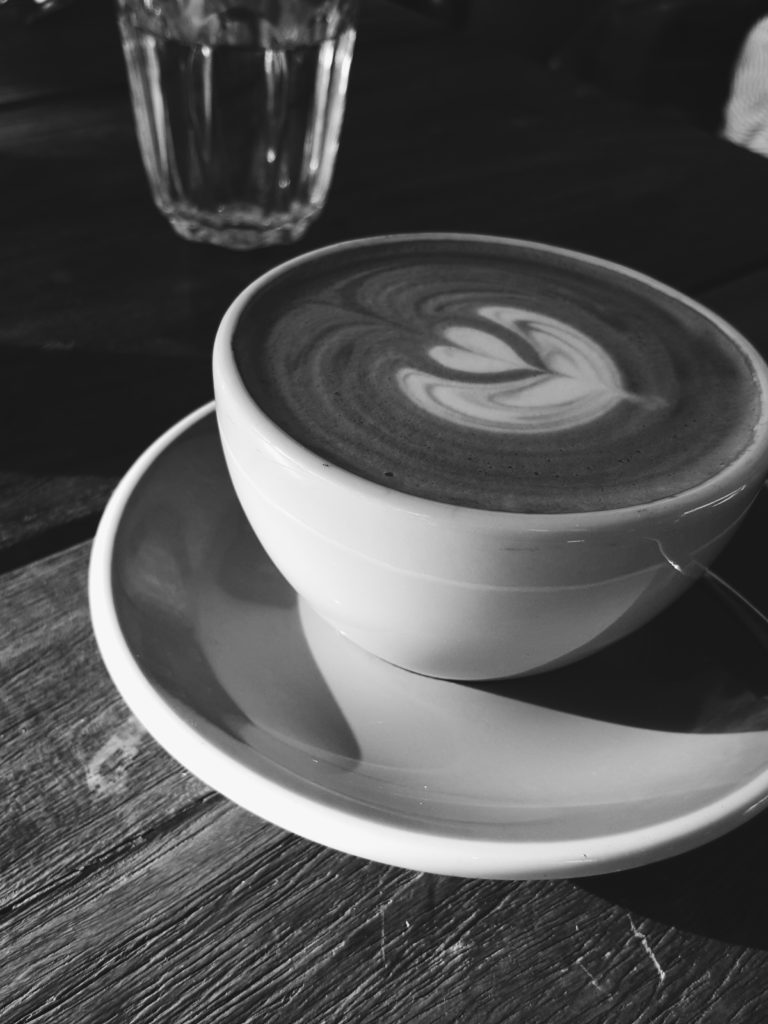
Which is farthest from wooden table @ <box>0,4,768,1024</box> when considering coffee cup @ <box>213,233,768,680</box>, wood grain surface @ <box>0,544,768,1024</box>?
coffee cup @ <box>213,233,768,680</box>

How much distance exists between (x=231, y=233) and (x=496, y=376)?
448 millimetres

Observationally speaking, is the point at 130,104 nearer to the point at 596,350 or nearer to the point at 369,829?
the point at 596,350

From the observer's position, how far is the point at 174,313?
0.75 metres

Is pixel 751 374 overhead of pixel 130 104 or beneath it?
overhead

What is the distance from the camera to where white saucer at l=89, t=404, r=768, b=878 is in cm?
36

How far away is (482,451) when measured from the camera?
0.42m

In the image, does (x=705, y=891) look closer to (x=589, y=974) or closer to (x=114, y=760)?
(x=589, y=974)

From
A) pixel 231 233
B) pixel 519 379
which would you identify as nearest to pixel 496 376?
pixel 519 379

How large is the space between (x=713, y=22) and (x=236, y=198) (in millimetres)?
1739

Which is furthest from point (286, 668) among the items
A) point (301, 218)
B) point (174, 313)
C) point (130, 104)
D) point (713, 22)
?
point (713, 22)

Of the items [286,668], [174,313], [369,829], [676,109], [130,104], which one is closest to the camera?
[369,829]

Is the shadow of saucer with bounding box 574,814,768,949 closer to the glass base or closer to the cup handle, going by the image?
the cup handle

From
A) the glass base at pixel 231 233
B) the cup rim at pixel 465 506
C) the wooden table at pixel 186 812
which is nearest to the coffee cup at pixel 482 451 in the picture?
the cup rim at pixel 465 506

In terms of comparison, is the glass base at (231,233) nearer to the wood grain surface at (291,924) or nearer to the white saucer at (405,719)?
the white saucer at (405,719)
